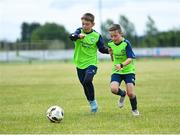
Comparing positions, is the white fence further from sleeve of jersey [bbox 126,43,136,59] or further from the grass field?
sleeve of jersey [bbox 126,43,136,59]

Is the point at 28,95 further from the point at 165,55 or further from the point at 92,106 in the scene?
the point at 165,55

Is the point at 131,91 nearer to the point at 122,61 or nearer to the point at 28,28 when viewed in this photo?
the point at 122,61

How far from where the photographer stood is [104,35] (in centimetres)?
9869

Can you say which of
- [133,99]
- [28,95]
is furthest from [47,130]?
[28,95]

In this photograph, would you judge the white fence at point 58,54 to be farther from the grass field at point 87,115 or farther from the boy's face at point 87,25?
the boy's face at point 87,25

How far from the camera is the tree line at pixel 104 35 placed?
9169 cm

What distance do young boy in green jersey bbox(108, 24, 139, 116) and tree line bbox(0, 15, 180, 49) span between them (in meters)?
60.5

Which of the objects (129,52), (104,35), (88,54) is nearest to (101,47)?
(88,54)

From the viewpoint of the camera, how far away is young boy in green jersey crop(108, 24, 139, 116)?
1291 cm

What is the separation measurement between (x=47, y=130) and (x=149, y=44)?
84.9 m

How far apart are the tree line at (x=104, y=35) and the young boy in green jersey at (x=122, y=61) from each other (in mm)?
60471

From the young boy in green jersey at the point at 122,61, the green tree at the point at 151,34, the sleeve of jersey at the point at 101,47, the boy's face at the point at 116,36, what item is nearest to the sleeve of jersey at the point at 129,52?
the young boy in green jersey at the point at 122,61

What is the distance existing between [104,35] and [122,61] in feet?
281

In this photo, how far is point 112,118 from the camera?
41.2ft
